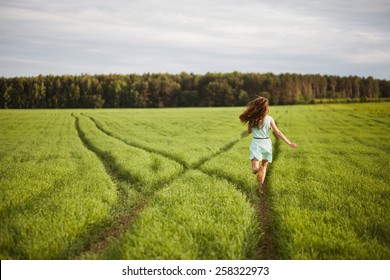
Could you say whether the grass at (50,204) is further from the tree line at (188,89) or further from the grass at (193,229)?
the tree line at (188,89)

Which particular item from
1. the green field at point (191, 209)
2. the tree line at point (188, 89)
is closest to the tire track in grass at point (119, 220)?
the green field at point (191, 209)

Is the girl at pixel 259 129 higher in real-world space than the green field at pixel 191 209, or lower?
higher

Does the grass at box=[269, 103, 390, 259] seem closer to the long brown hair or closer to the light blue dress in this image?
the light blue dress

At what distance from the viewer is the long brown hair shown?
791cm

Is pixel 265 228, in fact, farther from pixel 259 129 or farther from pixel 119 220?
pixel 119 220

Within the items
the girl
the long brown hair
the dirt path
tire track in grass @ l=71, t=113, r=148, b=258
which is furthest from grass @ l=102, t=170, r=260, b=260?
the long brown hair

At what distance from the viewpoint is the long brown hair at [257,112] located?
791cm

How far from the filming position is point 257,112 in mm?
7977

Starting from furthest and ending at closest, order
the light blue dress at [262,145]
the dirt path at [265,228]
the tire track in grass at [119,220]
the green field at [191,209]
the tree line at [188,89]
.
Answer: the tree line at [188,89] → the light blue dress at [262,145] → the tire track in grass at [119,220] → the dirt path at [265,228] → the green field at [191,209]

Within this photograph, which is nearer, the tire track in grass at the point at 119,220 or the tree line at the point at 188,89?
the tire track in grass at the point at 119,220

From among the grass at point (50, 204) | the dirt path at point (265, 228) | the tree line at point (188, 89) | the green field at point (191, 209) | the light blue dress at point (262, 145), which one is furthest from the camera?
the tree line at point (188, 89)

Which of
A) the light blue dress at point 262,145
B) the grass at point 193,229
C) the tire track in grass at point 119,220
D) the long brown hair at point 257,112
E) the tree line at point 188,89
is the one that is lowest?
the tire track in grass at point 119,220

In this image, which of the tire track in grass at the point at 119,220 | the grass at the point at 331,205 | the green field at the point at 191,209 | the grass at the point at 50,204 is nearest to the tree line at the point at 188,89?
the grass at the point at 331,205

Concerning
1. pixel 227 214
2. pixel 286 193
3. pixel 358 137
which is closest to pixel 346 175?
pixel 286 193
